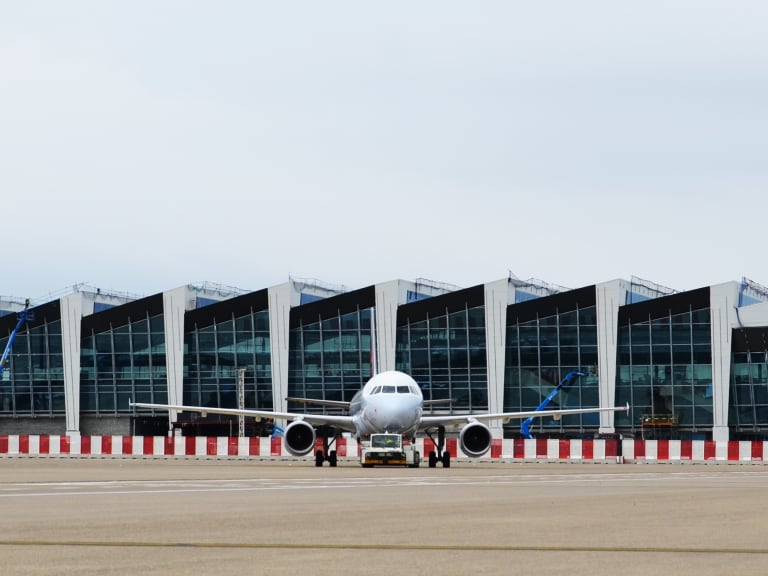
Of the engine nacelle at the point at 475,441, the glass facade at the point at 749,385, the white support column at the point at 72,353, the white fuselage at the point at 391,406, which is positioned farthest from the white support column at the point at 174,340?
the white fuselage at the point at 391,406

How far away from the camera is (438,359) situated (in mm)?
101500

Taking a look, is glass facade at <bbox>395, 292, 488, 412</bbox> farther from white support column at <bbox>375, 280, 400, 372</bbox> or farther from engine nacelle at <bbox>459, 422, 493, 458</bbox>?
engine nacelle at <bbox>459, 422, 493, 458</bbox>

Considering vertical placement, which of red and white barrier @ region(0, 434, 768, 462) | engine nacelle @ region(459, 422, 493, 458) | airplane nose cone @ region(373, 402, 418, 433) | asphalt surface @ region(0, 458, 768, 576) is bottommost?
red and white barrier @ region(0, 434, 768, 462)

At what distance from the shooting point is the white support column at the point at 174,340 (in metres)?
105

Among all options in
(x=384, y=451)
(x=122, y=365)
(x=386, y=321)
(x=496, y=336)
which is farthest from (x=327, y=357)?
(x=384, y=451)

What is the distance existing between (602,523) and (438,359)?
86.4 meters

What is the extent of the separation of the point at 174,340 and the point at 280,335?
8.21 meters

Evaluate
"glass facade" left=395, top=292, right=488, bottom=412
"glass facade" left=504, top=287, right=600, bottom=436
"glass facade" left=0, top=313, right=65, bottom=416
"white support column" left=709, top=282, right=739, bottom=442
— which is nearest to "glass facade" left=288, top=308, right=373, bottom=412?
"glass facade" left=395, top=292, right=488, bottom=412

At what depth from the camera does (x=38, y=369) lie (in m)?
107

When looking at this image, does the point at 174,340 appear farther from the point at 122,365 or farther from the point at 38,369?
the point at 38,369

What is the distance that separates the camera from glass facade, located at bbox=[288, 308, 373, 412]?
10344 centimetres

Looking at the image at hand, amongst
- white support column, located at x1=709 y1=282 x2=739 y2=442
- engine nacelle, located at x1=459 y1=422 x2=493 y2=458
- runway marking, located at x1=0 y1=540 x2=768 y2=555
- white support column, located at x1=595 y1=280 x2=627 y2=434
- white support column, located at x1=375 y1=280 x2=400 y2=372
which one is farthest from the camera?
white support column, located at x1=375 y1=280 x2=400 y2=372

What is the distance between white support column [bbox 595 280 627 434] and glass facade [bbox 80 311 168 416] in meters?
32.8

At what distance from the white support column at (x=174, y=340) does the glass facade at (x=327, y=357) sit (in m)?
8.37
